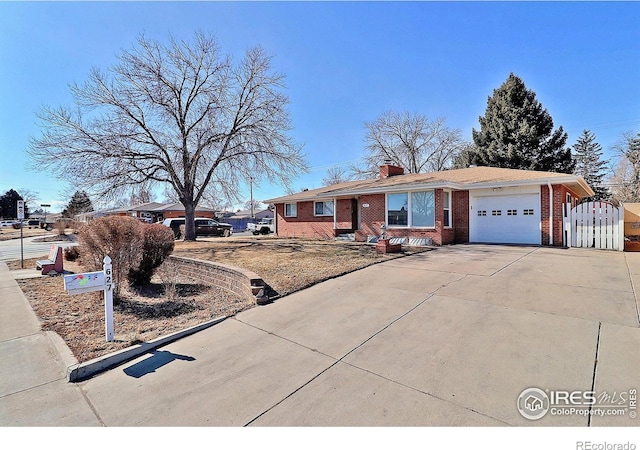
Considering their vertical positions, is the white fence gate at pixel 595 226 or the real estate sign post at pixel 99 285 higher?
the white fence gate at pixel 595 226

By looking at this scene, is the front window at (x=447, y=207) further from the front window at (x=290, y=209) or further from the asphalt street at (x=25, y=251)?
the asphalt street at (x=25, y=251)

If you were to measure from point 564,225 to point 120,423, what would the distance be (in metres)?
14.0

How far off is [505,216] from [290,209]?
40.3 ft

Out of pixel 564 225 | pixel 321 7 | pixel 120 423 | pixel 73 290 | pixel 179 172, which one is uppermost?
pixel 321 7

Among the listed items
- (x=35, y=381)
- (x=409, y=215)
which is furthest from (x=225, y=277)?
(x=409, y=215)

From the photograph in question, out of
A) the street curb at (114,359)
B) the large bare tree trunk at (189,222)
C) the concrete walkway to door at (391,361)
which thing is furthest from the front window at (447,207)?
the large bare tree trunk at (189,222)

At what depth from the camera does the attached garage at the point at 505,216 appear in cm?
1177

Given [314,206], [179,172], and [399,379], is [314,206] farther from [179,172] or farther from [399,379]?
[399,379]

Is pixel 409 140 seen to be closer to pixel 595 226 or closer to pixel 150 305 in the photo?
pixel 595 226

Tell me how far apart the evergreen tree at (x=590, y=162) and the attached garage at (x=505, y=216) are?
28186 mm

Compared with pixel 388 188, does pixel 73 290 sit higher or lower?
lower

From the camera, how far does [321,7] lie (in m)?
8.52

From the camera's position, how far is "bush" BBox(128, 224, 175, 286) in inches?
275

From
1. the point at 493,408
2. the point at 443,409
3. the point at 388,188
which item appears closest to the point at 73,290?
the point at 443,409
